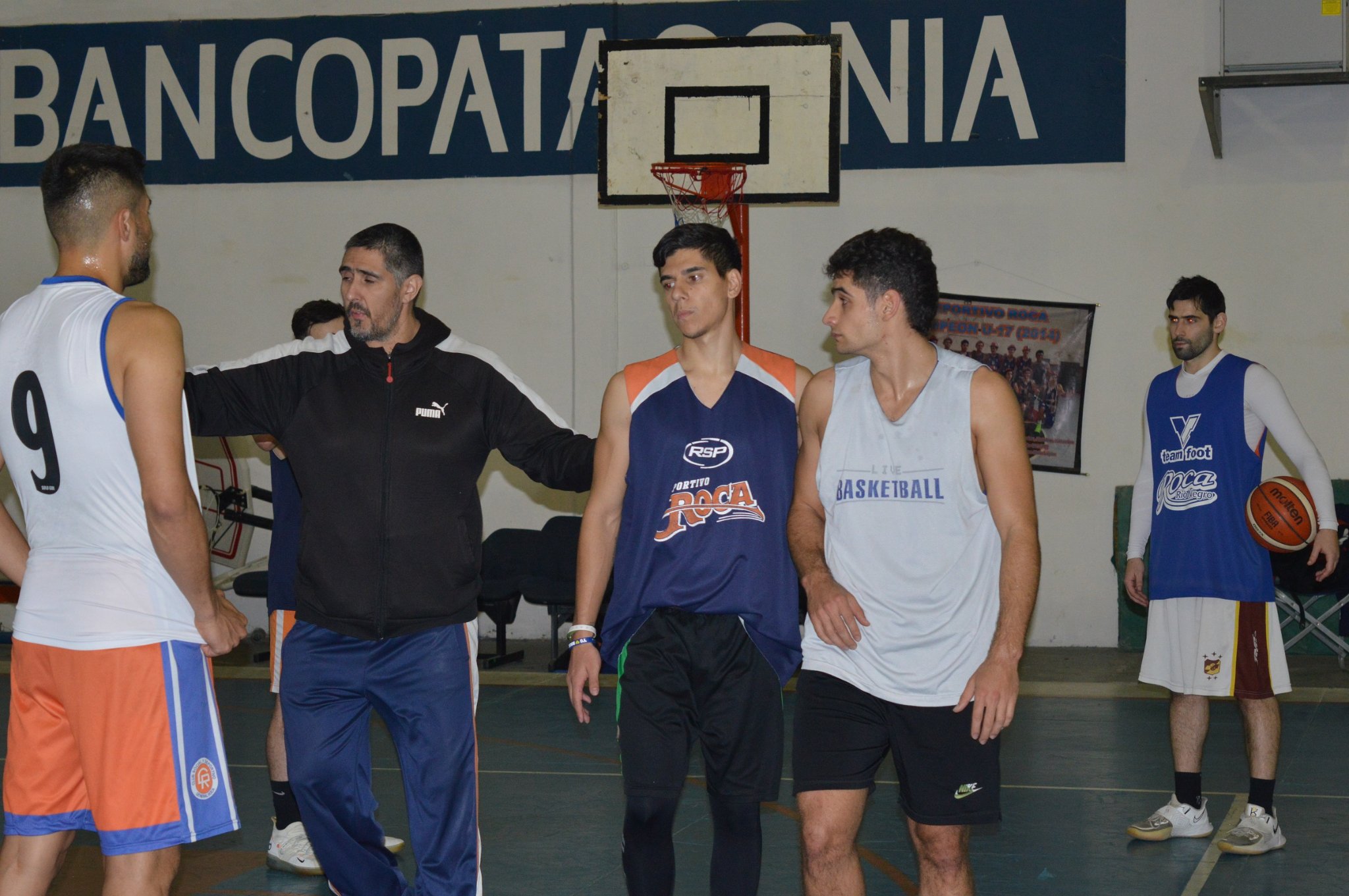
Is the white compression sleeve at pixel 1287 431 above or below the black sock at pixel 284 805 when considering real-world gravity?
above

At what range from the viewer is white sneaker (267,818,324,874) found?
15.9 ft

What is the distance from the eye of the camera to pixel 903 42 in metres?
10.1

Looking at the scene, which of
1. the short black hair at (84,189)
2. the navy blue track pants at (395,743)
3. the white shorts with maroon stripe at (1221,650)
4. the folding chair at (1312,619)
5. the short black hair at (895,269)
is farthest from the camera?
the folding chair at (1312,619)

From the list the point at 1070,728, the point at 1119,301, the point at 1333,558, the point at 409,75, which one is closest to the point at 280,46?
the point at 409,75

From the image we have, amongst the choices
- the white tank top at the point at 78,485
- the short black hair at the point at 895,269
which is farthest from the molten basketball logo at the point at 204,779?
the short black hair at the point at 895,269

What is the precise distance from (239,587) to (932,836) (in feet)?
24.8

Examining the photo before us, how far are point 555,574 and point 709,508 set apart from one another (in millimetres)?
5668

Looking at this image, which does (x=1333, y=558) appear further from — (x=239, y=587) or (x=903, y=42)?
(x=239, y=587)

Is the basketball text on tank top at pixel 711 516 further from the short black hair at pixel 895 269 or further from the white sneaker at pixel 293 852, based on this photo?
the white sneaker at pixel 293 852

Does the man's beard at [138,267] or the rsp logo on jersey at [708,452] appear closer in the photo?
the man's beard at [138,267]

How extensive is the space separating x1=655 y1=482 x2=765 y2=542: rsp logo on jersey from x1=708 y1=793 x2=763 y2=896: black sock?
2.56 ft

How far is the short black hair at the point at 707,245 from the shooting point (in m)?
3.79

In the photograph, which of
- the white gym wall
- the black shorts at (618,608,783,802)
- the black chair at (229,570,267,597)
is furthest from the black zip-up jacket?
the white gym wall

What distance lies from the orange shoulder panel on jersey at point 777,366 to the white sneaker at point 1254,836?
2747 millimetres
